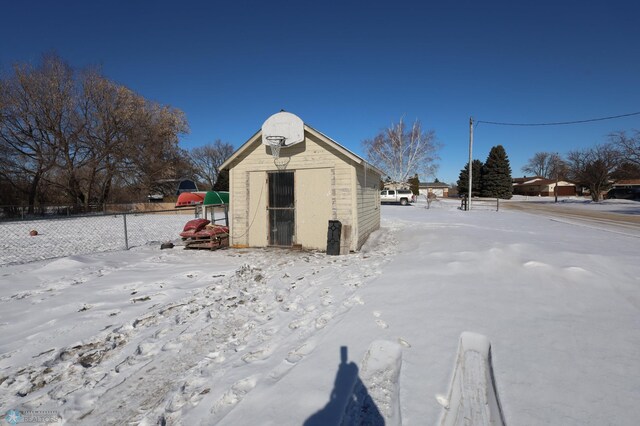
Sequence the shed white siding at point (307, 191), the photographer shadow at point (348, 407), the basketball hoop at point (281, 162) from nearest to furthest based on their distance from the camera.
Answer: the photographer shadow at point (348, 407) → the shed white siding at point (307, 191) → the basketball hoop at point (281, 162)

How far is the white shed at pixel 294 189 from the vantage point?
8.57 meters

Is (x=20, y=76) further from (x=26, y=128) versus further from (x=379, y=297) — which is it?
(x=379, y=297)

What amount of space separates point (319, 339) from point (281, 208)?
6.05m

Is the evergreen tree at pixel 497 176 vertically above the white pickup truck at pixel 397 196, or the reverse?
the evergreen tree at pixel 497 176

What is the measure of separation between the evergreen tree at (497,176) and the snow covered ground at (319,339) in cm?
5023

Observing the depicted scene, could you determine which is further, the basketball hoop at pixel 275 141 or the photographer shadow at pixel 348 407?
the basketball hoop at pixel 275 141

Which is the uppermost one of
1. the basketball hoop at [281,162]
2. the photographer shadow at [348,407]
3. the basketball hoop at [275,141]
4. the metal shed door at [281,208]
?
the basketball hoop at [275,141]

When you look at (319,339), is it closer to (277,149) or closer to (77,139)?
(277,149)

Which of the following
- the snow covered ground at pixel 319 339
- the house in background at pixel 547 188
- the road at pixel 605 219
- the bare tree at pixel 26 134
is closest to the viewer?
the snow covered ground at pixel 319 339

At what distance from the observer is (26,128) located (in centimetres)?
2294

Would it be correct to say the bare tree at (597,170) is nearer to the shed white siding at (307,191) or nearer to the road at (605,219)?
the road at (605,219)

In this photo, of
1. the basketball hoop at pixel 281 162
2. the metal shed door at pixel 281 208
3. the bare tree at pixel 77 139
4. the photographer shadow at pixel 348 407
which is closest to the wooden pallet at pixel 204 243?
the metal shed door at pixel 281 208

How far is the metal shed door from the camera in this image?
29.9 ft

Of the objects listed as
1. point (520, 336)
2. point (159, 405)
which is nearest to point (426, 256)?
point (520, 336)
